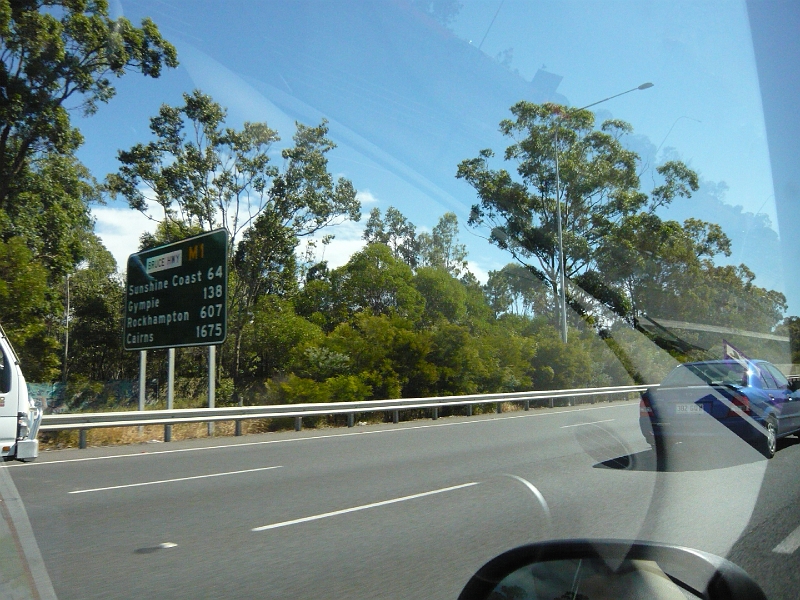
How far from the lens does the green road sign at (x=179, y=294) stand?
16578mm

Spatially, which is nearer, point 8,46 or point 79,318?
point 8,46

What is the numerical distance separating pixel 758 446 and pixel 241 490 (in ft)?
25.3

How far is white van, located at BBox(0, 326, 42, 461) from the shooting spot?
8.53m

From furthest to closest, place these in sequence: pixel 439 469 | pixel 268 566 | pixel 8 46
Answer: pixel 8 46
pixel 439 469
pixel 268 566

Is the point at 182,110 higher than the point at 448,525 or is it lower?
higher

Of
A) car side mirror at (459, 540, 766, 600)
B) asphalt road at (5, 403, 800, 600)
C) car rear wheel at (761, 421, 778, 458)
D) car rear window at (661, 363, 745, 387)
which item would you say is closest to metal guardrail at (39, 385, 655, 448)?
asphalt road at (5, 403, 800, 600)

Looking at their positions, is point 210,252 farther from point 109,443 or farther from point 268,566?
point 268,566

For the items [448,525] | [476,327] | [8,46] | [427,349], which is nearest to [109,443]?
[448,525]

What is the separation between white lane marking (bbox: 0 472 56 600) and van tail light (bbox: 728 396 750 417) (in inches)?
364

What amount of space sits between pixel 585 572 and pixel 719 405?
9.24 m

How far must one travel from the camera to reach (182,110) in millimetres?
32531

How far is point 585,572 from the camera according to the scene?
2.46 meters

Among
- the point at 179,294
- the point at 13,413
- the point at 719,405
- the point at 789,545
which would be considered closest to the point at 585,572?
the point at 789,545

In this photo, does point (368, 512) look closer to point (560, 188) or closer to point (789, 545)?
point (789, 545)
